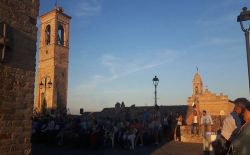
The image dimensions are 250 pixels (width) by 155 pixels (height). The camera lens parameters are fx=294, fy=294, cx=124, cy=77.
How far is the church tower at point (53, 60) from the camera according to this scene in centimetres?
4247

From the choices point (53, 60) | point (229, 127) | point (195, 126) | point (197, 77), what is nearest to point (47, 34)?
point (53, 60)

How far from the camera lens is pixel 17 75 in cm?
804

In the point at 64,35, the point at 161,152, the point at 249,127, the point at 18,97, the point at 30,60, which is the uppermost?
the point at 64,35

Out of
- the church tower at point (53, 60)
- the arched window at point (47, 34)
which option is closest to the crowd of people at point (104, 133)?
the church tower at point (53, 60)

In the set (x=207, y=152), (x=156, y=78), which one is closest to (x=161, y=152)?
(x=207, y=152)

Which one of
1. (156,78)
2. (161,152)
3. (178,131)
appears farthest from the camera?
(156,78)

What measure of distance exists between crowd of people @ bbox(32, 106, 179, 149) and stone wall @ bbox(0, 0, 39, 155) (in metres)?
6.30

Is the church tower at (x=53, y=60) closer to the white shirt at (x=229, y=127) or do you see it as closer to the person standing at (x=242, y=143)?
the white shirt at (x=229, y=127)

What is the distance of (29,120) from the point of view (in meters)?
8.39

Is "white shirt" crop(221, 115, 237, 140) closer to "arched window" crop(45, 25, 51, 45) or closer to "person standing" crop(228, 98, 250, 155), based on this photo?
"person standing" crop(228, 98, 250, 155)

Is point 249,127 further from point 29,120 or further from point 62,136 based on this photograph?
point 62,136

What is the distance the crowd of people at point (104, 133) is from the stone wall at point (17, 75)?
630cm

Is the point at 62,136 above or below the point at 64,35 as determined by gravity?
below

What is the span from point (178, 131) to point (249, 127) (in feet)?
43.3
